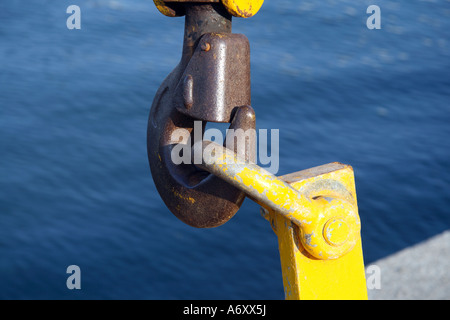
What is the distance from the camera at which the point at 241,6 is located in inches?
35.1

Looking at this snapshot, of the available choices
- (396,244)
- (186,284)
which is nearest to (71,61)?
(186,284)

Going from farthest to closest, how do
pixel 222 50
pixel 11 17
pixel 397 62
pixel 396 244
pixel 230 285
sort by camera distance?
pixel 11 17, pixel 397 62, pixel 396 244, pixel 230 285, pixel 222 50

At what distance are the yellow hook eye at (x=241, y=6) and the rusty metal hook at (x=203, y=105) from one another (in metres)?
0.02

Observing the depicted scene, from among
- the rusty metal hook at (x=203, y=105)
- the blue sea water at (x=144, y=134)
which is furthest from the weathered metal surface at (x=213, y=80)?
the blue sea water at (x=144, y=134)

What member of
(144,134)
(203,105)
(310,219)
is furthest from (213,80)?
(144,134)

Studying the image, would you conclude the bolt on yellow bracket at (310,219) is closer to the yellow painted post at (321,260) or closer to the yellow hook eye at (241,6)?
the yellow painted post at (321,260)

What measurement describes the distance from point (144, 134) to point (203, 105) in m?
3.37

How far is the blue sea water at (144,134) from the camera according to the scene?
3.27 meters

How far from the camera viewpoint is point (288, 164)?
3.90 meters

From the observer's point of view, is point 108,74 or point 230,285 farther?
point 108,74

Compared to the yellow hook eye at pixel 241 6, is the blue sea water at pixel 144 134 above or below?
below

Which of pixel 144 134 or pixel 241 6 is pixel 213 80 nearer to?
pixel 241 6

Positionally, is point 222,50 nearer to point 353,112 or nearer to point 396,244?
point 396,244

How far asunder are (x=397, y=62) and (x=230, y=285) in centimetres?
285
